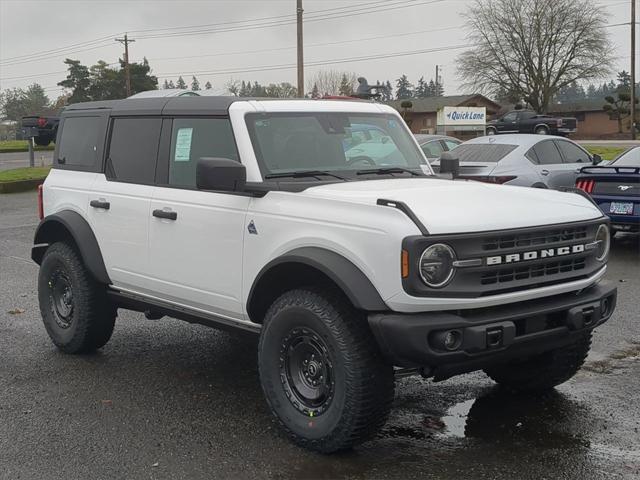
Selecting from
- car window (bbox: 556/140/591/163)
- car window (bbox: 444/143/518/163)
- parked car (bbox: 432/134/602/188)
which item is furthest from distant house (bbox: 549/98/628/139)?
car window (bbox: 444/143/518/163)

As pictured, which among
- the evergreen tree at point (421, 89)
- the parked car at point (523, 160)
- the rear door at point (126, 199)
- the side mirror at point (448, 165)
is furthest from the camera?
the evergreen tree at point (421, 89)

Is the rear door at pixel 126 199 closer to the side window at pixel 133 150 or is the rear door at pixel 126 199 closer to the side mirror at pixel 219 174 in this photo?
the side window at pixel 133 150

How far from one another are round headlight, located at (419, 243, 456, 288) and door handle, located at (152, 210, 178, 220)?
2.00 m

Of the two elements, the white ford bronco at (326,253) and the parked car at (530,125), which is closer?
the white ford bronco at (326,253)

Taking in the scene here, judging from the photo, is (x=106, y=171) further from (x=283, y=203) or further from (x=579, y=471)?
(x=579, y=471)

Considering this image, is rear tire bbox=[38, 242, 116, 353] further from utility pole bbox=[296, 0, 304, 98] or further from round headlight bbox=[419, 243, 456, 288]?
utility pole bbox=[296, 0, 304, 98]

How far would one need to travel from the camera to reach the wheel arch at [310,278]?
154 inches

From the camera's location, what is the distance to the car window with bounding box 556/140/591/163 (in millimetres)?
12891

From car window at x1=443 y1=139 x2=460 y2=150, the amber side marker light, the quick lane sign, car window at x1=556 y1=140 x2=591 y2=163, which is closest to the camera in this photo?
the amber side marker light

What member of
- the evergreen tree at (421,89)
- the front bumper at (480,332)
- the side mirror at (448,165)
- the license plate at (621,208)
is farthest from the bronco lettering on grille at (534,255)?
the evergreen tree at (421,89)

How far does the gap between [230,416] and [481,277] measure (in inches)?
76.0

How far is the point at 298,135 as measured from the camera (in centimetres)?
509

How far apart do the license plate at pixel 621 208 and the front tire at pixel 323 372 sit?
7.32 m

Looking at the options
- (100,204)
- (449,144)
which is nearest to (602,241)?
(100,204)
